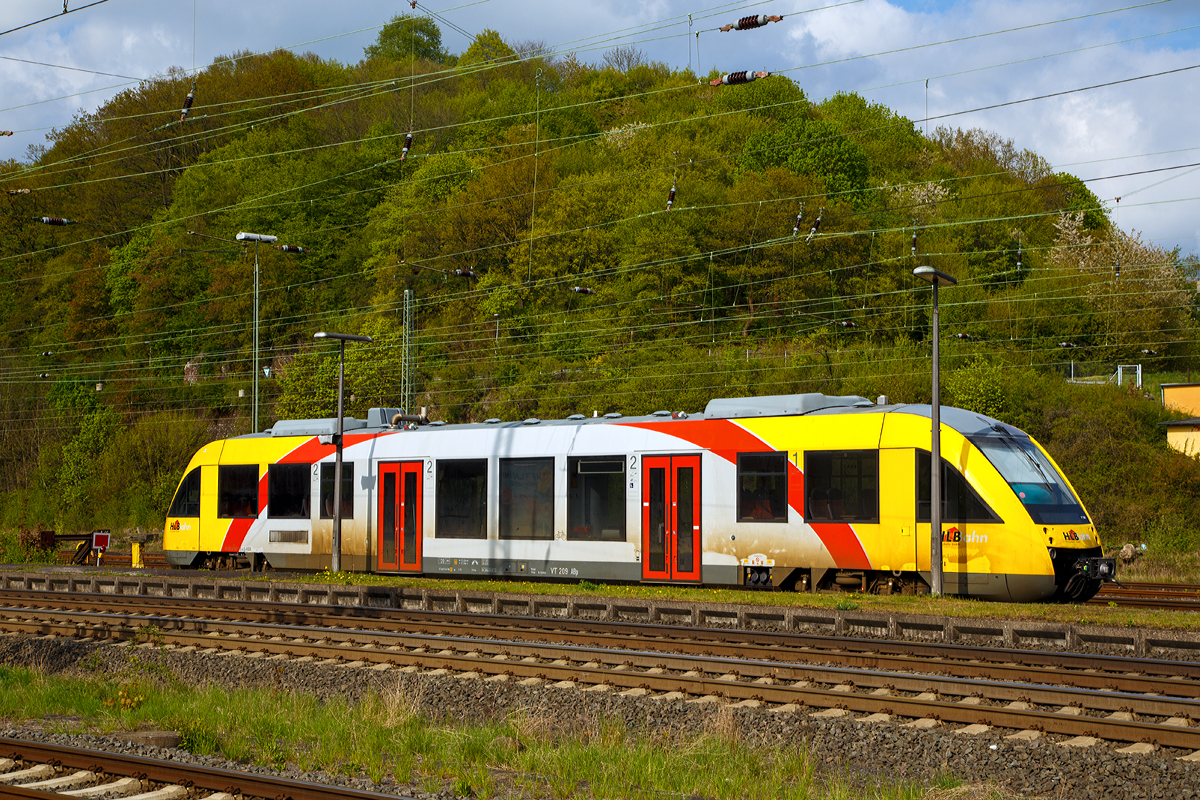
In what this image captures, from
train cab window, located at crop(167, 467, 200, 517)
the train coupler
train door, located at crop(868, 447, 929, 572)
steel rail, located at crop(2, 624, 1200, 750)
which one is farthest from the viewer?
train cab window, located at crop(167, 467, 200, 517)

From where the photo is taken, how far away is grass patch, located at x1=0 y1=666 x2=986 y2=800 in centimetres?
766

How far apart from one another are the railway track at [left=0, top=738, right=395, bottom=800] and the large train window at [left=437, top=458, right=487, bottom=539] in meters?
14.3

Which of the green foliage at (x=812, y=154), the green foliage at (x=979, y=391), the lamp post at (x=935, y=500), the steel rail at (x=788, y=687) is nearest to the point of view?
the steel rail at (x=788, y=687)

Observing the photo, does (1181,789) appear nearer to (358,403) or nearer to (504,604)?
(504,604)

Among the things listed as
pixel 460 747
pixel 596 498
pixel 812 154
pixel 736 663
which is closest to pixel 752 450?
pixel 596 498

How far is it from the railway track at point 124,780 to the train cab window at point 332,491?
1625cm

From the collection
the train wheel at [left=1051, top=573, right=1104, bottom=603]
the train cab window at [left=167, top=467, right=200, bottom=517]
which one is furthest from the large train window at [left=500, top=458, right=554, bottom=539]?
the train cab window at [left=167, top=467, right=200, bottom=517]

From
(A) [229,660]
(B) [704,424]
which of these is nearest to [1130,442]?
(B) [704,424]

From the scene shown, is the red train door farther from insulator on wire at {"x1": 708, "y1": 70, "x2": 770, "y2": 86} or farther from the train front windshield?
the train front windshield

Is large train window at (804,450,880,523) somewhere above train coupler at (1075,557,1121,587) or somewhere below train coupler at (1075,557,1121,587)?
above

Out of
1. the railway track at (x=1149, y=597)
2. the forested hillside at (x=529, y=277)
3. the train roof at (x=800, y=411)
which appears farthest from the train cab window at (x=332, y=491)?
the forested hillside at (x=529, y=277)

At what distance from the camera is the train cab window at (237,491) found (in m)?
26.3

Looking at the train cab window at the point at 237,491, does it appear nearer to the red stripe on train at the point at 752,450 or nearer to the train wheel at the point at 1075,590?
the red stripe on train at the point at 752,450

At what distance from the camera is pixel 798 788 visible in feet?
24.2
